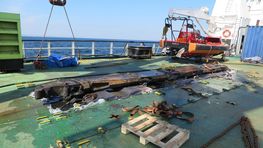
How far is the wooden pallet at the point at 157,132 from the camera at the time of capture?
8.07 feet

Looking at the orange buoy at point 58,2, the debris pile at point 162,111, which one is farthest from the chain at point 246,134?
the orange buoy at point 58,2

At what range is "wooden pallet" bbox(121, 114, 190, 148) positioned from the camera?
2.46 meters

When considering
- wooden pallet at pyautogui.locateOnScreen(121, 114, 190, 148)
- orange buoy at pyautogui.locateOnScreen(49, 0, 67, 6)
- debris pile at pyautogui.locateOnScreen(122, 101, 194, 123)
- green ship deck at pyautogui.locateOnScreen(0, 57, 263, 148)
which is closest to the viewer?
wooden pallet at pyautogui.locateOnScreen(121, 114, 190, 148)

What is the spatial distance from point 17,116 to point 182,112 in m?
2.90

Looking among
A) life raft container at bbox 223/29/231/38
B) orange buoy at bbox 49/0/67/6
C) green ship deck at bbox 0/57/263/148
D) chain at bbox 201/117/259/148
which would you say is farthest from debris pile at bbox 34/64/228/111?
life raft container at bbox 223/29/231/38

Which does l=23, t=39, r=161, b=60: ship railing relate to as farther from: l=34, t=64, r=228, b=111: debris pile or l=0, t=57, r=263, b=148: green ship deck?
l=34, t=64, r=228, b=111: debris pile

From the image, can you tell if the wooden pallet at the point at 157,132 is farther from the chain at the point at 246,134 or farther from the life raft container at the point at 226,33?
the life raft container at the point at 226,33

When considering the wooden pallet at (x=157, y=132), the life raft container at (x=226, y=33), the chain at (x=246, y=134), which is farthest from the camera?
the life raft container at (x=226, y=33)

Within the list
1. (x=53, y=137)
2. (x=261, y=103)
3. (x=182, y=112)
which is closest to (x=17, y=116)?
(x=53, y=137)

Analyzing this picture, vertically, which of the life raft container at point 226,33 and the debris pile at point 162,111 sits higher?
the life raft container at point 226,33

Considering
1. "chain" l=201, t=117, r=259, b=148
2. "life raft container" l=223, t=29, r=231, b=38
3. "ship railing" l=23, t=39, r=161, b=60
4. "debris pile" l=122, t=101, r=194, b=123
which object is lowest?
"chain" l=201, t=117, r=259, b=148

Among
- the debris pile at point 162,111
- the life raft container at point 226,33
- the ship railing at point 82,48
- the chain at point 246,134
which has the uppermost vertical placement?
the life raft container at point 226,33

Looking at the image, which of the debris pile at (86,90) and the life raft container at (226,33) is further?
the life raft container at (226,33)

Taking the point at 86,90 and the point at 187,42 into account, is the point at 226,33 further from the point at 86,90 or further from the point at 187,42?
the point at 86,90
